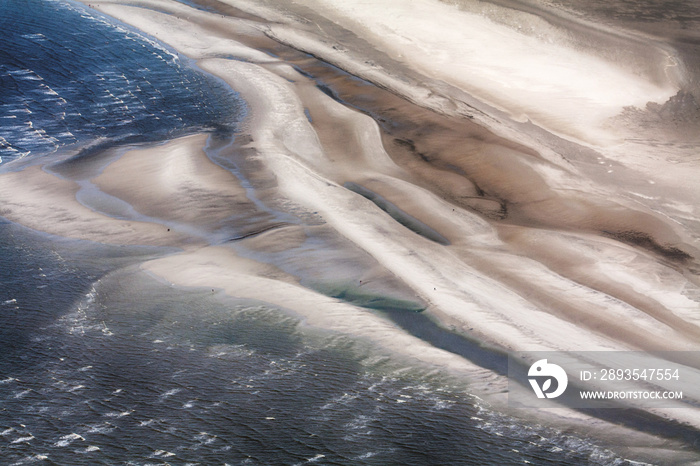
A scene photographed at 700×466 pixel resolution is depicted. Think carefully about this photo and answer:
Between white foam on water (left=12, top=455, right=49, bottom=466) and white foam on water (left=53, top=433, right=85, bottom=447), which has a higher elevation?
white foam on water (left=53, top=433, right=85, bottom=447)

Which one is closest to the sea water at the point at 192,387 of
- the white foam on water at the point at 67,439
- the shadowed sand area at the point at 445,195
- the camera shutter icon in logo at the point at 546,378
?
the white foam on water at the point at 67,439

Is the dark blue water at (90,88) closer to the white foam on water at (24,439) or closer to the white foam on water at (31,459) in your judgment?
the white foam on water at (24,439)

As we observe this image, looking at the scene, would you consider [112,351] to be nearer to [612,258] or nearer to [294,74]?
[612,258]

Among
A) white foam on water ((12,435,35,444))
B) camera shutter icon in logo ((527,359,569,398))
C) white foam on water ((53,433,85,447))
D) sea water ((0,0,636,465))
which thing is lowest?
white foam on water ((12,435,35,444))

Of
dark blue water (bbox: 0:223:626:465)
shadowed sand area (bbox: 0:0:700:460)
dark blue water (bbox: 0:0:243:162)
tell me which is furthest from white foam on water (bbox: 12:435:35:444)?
dark blue water (bbox: 0:0:243:162)

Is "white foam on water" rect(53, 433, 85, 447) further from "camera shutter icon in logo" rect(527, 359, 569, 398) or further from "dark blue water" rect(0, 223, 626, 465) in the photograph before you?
"camera shutter icon in logo" rect(527, 359, 569, 398)

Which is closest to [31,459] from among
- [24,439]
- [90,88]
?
[24,439]

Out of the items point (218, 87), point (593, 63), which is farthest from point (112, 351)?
point (593, 63)
